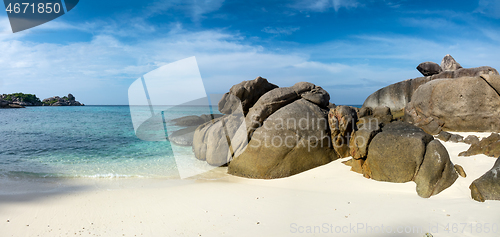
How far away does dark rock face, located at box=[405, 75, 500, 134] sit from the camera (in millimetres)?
8469

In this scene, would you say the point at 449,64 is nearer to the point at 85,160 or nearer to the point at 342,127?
the point at 342,127

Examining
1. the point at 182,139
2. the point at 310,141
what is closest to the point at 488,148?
the point at 310,141

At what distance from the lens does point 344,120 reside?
22.7ft

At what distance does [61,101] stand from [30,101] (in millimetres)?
13742

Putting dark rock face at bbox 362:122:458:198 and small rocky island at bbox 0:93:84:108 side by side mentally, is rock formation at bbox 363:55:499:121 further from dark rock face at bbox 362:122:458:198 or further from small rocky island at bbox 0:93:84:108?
small rocky island at bbox 0:93:84:108

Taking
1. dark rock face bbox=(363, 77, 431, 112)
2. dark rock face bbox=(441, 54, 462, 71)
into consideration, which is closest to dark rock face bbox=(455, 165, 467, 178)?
dark rock face bbox=(363, 77, 431, 112)

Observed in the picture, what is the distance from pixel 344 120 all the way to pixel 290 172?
6.82ft

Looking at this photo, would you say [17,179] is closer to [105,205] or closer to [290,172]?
[105,205]

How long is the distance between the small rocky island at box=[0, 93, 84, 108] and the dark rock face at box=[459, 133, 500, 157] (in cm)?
7656

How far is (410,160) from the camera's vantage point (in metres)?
5.23

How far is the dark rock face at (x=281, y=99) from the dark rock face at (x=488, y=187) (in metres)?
4.30

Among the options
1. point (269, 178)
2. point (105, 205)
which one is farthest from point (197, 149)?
point (105, 205)

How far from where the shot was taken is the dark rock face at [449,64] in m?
16.3

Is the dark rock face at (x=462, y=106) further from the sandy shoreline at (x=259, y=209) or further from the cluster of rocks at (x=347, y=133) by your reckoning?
the sandy shoreline at (x=259, y=209)
